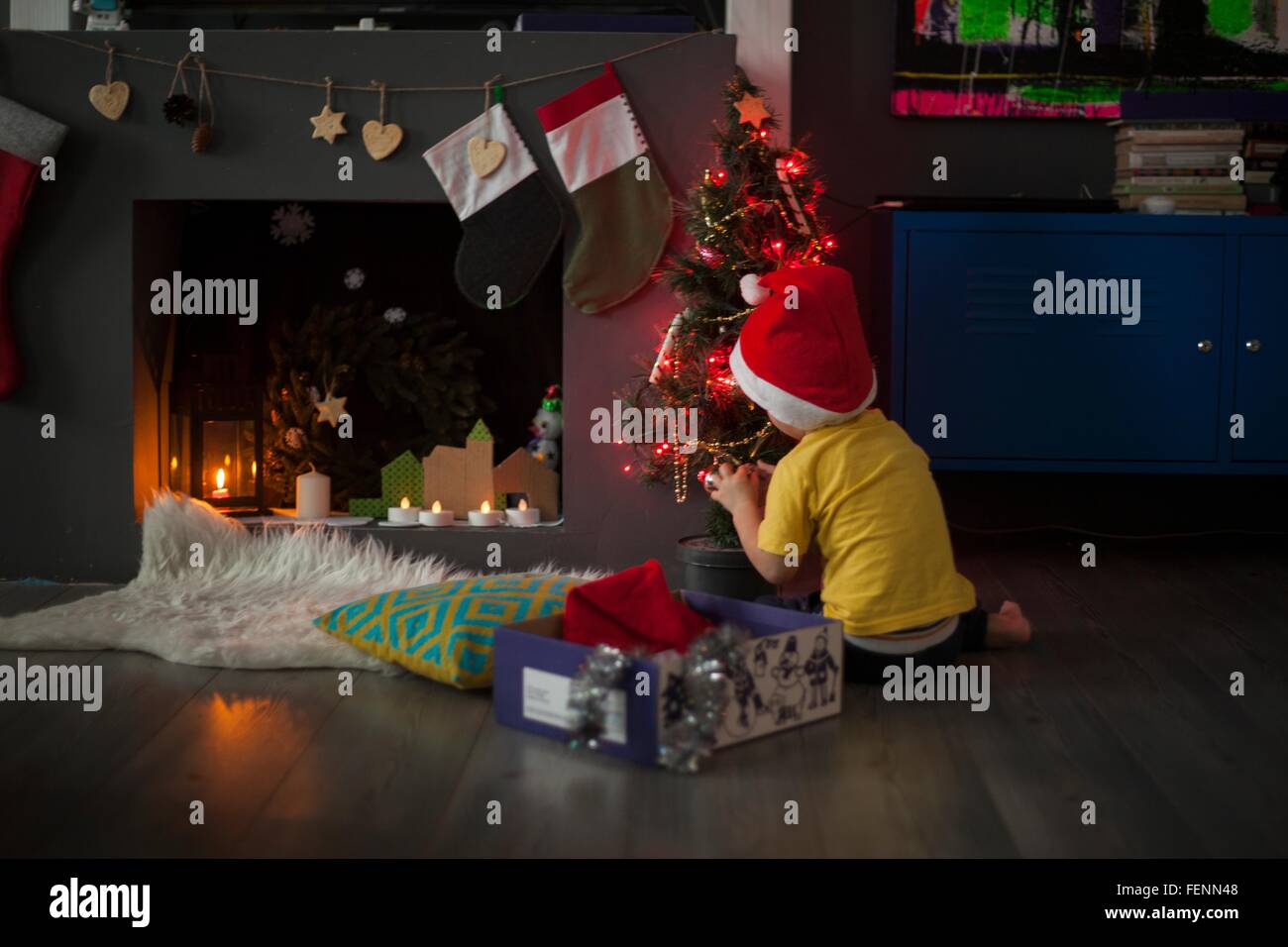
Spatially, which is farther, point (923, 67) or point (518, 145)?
point (923, 67)

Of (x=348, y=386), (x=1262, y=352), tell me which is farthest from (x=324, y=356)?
(x=1262, y=352)

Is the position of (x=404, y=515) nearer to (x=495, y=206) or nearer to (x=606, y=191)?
(x=495, y=206)

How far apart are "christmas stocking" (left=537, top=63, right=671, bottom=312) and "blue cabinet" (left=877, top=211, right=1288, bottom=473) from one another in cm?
69

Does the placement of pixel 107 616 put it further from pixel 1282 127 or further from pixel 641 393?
pixel 1282 127

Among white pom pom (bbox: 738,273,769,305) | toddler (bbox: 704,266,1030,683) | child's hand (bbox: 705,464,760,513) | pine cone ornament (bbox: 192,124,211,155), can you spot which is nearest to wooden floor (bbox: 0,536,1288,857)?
toddler (bbox: 704,266,1030,683)

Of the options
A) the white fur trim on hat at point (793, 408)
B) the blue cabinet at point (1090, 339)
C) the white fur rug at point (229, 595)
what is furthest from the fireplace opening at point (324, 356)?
the white fur trim on hat at point (793, 408)

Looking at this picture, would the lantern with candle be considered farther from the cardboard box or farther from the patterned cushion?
the cardboard box

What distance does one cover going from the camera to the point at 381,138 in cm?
338

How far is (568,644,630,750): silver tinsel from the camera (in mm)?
2039

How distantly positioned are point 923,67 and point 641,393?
1355 mm

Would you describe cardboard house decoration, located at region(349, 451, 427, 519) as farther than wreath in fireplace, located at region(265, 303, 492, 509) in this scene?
No

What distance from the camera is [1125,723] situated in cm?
234
